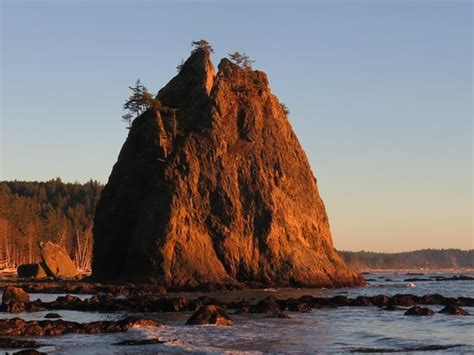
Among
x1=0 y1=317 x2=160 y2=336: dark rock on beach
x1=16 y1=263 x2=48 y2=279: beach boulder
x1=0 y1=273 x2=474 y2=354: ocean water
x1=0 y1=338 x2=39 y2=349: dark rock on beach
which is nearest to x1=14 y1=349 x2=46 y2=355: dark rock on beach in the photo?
x1=0 y1=273 x2=474 y2=354: ocean water

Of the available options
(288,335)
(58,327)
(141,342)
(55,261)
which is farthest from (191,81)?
(141,342)

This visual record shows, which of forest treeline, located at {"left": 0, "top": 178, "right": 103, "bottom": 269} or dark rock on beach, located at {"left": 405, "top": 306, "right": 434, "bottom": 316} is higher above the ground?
forest treeline, located at {"left": 0, "top": 178, "right": 103, "bottom": 269}

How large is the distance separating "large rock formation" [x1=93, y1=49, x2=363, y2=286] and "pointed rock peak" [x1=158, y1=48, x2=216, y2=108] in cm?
15

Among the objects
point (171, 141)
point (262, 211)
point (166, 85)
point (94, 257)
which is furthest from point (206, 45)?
point (94, 257)

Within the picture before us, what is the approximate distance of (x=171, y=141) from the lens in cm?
8356

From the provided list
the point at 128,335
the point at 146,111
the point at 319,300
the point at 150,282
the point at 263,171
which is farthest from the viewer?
the point at 146,111

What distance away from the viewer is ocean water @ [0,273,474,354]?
30.0 m

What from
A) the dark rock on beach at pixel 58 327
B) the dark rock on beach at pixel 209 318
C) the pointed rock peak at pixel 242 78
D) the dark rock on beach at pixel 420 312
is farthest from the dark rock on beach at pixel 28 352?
the pointed rock peak at pixel 242 78

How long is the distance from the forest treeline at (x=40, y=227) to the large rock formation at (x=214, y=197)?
156 feet

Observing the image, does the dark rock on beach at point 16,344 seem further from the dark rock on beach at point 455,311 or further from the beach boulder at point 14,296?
the dark rock on beach at point 455,311

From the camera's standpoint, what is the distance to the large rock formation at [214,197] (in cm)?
7450

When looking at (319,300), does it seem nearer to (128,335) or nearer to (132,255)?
(128,335)

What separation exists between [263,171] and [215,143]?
21.5 feet

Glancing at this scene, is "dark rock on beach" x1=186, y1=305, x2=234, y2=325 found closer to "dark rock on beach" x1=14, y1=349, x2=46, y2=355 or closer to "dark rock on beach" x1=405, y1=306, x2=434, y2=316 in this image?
"dark rock on beach" x1=14, y1=349, x2=46, y2=355
